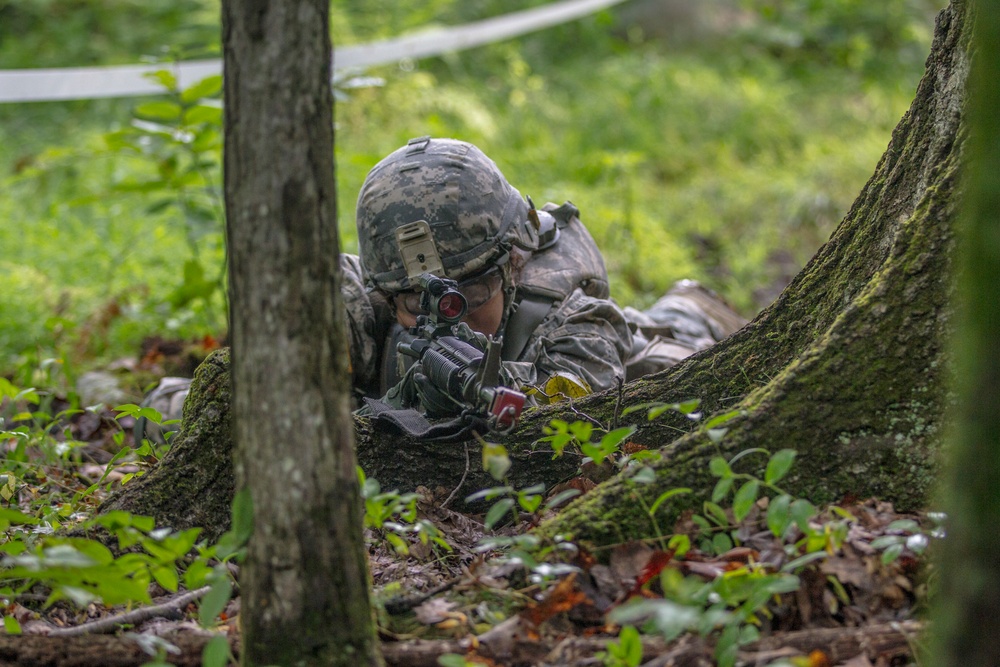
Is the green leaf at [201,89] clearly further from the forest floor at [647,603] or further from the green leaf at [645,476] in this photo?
the green leaf at [645,476]

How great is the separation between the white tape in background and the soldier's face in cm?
174

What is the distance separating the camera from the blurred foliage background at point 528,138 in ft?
16.2

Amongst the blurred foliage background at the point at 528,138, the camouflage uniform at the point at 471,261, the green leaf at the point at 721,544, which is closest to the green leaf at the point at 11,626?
the green leaf at the point at 721,544

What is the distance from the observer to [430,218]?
3.23 metres

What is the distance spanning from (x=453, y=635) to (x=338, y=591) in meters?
0.29

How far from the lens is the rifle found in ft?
7.68

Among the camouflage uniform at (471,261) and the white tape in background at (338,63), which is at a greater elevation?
the white tape in background at (338,63)

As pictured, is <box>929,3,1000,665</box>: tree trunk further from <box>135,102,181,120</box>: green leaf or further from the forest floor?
<box>135,102,181,120</box>: green leaf

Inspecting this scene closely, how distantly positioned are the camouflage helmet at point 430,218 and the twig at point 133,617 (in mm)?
1419

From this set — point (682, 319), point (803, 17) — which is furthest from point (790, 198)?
point (803, 17)

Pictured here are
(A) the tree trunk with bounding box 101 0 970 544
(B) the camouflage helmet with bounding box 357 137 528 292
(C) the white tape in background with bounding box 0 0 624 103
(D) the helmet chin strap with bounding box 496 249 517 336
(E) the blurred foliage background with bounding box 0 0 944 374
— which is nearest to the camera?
(A) the tree trunk with bounding box 101 0 970 544

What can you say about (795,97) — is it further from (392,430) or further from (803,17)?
(392,430)

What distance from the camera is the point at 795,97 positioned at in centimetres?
973

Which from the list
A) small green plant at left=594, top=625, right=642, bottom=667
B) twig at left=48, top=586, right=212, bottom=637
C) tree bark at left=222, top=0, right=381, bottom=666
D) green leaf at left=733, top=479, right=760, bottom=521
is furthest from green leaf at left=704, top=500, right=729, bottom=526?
twig at left=48, top=586, right=212, bottom=637
